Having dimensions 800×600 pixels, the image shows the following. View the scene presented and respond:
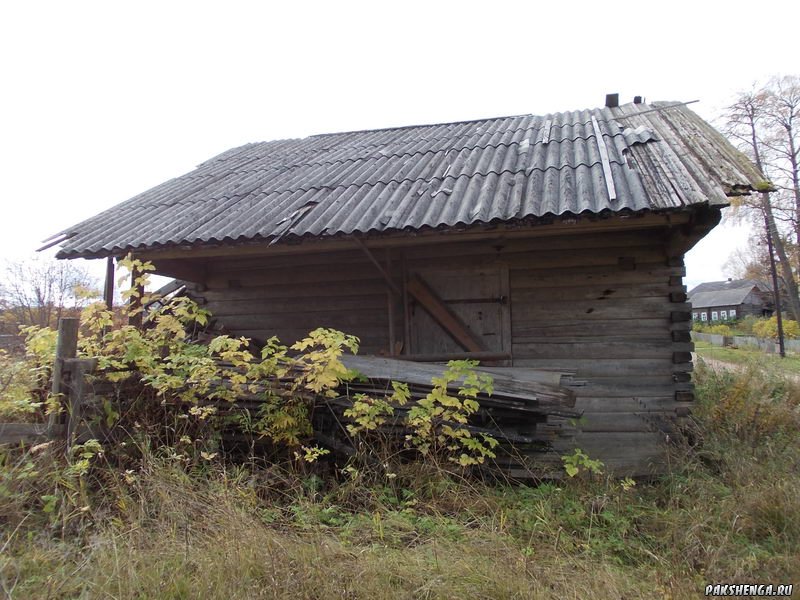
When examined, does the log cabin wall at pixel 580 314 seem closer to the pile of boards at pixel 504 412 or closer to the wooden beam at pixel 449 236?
the wooden beam at pixel 449 236

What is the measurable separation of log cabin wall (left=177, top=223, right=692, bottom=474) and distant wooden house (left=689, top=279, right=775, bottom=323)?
4805cm

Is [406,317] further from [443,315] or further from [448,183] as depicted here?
[448,183]

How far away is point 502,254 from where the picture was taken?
548cm

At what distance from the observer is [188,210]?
20.6 ft

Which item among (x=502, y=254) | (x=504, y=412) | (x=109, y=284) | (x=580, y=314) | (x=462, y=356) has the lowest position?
(x=504, y=412)

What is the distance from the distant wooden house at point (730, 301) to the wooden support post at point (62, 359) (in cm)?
5228

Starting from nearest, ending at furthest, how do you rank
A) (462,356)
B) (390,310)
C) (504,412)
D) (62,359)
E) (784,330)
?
1. (62,359)
2. (504,412)
3. (462,356)
4. (390,310)
5. (784,330)

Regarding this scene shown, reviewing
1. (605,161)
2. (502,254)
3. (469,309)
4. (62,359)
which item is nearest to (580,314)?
(502,254)

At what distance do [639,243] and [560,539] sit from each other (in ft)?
11.2

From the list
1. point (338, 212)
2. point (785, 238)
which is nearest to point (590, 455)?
point (338, 212)

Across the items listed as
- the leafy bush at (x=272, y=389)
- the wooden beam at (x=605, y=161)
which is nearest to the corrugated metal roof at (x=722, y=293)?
the wooden beam at (x=605, y=161)

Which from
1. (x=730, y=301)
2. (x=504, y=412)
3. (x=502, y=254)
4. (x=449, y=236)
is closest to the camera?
(x=504, y=412)

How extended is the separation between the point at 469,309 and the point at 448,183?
1.51 meters

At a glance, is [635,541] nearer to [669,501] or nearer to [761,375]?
[669,501]
